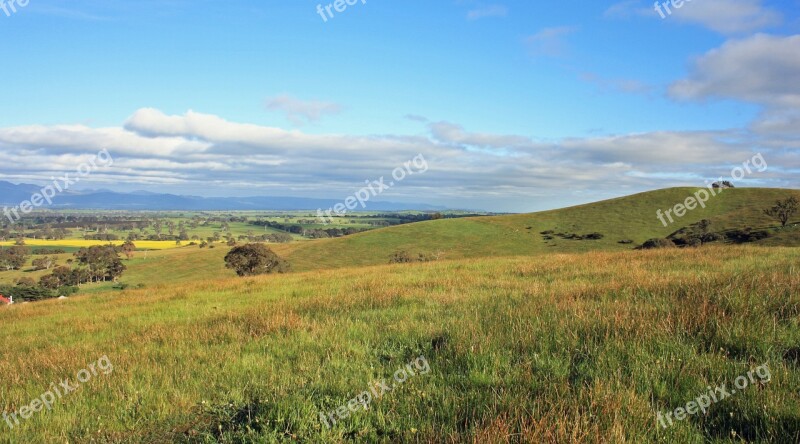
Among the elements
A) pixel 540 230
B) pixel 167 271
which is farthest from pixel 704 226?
pixel 167 271

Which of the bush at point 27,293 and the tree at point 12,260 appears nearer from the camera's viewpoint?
the bush at point 27,293

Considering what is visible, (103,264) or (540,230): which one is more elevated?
(540,230)

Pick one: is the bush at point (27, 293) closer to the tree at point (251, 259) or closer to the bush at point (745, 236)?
the tree at point (251, 259)

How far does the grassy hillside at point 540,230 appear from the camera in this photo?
8469cm

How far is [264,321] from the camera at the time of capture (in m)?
8.69

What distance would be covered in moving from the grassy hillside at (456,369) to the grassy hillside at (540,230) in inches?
2865

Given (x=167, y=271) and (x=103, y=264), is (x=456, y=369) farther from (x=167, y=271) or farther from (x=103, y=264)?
(x=103, y=264)

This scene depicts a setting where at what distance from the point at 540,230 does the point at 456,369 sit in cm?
10014

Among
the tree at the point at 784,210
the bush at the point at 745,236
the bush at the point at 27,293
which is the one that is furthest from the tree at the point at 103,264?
the tree at the point at 784,210

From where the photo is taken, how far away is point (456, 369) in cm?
529

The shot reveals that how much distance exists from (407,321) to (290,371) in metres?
2.84

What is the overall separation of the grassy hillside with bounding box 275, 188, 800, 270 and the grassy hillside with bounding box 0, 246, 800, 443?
72.8m

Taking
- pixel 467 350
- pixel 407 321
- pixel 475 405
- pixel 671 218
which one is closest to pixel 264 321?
pixel 407 321

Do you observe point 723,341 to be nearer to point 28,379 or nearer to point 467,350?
point 467,350
